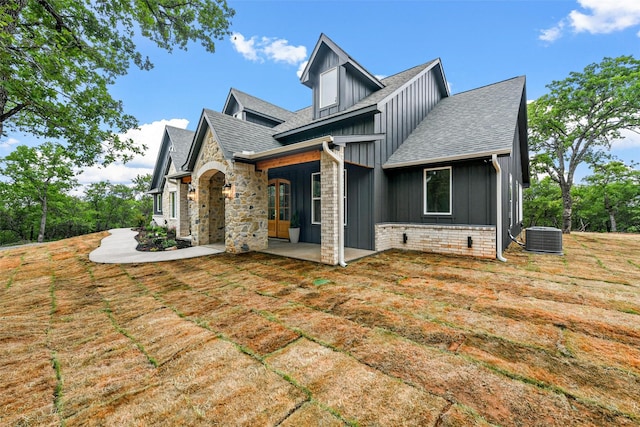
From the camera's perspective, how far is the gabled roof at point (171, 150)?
48.5 ft

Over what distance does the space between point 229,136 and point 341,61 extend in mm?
4583

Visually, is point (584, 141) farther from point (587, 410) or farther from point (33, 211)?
point (33, 211)

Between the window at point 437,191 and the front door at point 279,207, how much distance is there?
193 inches

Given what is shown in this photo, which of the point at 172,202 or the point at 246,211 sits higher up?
the point at 172,202

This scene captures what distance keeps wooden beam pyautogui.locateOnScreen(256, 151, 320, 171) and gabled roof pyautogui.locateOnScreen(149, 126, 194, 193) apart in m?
9.36

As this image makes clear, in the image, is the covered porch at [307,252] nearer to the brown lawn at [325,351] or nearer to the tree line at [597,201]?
the brown lawn at [325,351]

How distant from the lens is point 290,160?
6395 mm

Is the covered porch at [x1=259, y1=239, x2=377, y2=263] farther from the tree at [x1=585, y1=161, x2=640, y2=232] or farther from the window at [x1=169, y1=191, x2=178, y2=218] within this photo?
the tree at [x1=585, y1=161, x2=640, y2=232]

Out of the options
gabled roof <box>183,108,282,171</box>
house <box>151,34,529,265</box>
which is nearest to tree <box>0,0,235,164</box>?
gabled roof <box>183,108,282,171</box>

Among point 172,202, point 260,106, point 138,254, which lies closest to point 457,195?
point 138,254

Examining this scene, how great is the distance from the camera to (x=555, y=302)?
346 centimetres

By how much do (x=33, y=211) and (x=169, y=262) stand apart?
774 inches

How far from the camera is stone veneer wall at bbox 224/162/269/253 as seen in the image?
23.4ft

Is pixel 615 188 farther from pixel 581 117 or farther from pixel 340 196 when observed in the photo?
pixel 340 196
